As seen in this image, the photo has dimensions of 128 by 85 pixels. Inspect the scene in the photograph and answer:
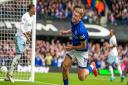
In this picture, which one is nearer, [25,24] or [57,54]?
[25,24]

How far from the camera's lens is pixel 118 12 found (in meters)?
40.6

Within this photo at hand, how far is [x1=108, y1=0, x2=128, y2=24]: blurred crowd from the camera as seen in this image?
40028mm

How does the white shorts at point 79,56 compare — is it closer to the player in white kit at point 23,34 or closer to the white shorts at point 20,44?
the player in white kit at point 23,34

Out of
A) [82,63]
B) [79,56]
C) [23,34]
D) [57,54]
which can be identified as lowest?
[57,54]

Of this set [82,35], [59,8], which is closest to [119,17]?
[59,8]

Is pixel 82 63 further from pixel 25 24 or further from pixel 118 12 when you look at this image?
pixel 118 12

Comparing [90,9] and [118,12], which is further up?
[90,9]

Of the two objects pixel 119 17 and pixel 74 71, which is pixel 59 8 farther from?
pixel 74 71

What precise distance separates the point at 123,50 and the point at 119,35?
205cm

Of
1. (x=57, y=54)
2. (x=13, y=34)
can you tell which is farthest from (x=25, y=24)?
(x=57, y=54)

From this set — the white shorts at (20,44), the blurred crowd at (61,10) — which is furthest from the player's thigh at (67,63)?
the blurred crowd at (61,10)

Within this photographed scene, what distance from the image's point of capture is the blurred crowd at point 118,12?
Answer: 131 ft

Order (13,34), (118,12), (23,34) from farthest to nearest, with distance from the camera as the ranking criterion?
(118,12), (13,34), (23,34)

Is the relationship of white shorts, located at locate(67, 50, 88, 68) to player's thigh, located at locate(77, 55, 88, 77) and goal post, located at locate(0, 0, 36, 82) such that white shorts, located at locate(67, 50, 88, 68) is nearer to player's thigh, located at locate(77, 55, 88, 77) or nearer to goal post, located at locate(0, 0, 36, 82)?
player's thigh, located at locate(77, 55, 88, 77)
